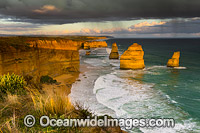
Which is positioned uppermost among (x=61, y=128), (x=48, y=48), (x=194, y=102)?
(x=48, y=48)

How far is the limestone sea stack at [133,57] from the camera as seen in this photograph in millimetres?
35344

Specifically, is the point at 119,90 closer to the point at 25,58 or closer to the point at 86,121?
the point at 25,58

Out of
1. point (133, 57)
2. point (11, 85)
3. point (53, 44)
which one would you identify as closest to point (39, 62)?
point (53, 44)

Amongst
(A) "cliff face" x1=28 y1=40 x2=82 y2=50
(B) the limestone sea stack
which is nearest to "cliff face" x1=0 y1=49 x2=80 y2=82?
(A) "cliff face" x1=28 y1=40 x2=82 y2=50

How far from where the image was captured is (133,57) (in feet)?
117

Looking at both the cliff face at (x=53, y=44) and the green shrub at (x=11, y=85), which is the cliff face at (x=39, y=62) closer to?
the cliff face at (x=53, y=44)

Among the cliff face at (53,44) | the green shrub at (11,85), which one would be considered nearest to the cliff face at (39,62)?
the cliff face at (53,44)

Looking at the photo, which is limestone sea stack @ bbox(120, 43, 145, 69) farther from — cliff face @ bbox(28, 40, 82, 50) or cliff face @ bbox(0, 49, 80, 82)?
cliff face @ bbox(28, 40, 82, 50)

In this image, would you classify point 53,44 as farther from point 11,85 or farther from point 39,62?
point 11,85

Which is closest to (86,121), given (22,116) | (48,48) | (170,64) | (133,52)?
(22,116)

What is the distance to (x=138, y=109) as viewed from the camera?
14.7 metres

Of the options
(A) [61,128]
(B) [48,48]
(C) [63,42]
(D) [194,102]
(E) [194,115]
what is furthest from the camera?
(C) [63,42]

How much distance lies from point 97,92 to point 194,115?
9958 mm

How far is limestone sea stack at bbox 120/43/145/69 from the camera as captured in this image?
3534cm
